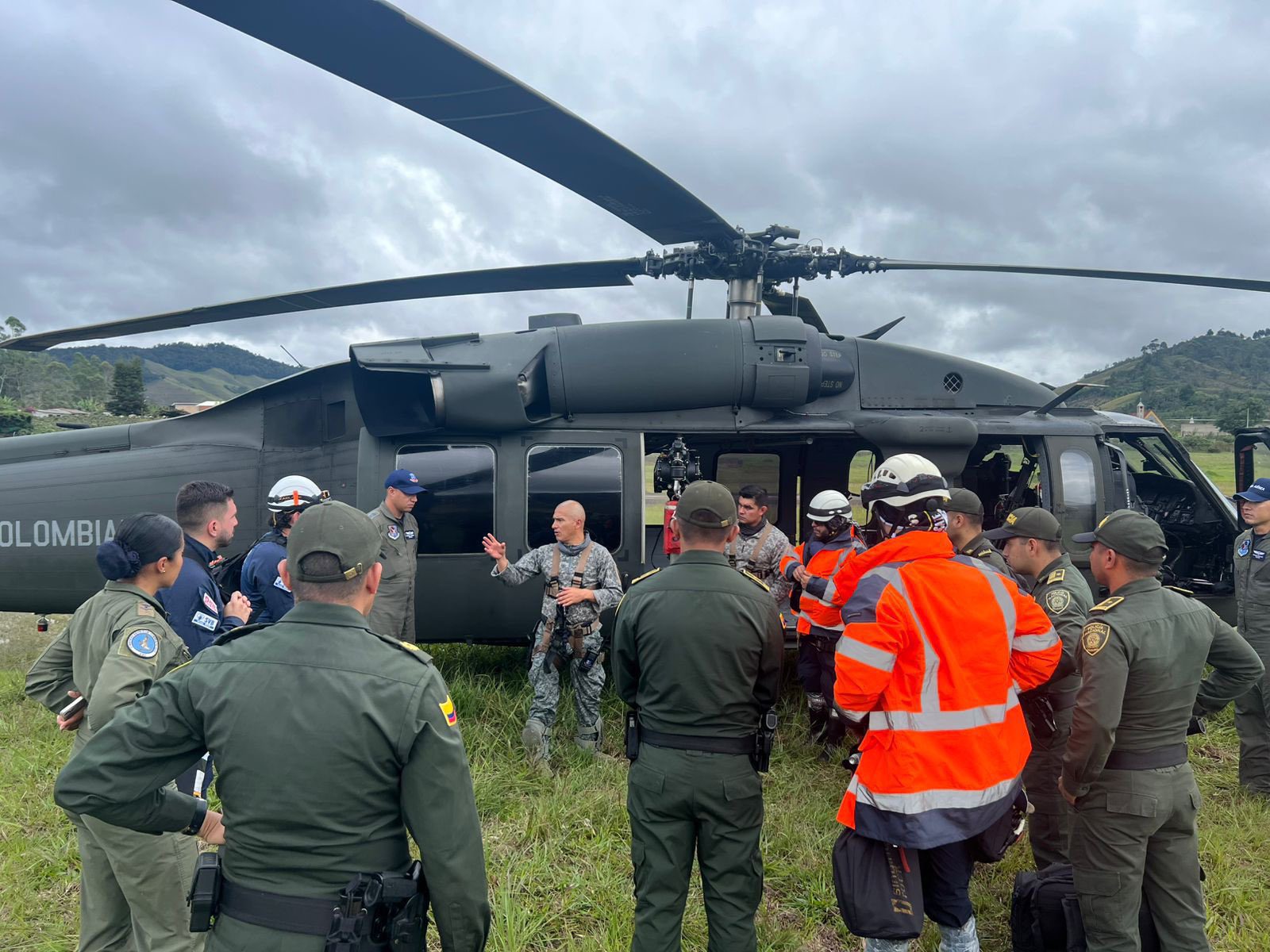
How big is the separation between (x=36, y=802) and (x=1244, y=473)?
9.20 m

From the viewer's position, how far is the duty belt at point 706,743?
260 centimetres

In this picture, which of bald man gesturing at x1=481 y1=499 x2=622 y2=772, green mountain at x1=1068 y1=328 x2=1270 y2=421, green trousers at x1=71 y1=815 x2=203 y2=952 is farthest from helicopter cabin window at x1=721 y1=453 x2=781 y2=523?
green mountain at x1=1068 y1=328 x2=1270 y2=421

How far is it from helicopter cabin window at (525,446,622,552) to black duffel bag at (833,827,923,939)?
3.34 m

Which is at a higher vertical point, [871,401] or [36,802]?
[871,401]

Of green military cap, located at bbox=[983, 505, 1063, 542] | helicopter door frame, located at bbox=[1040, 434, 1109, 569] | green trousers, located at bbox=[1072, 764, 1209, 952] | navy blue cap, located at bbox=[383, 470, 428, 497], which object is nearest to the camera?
green trousers, located at bbox=[1072, 764, 1209, 952]

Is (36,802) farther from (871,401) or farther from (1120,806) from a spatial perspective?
(871,401)

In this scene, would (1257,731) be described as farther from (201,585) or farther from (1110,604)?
(201,585)

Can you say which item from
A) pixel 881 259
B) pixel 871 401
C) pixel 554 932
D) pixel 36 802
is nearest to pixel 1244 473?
pixel 871 401

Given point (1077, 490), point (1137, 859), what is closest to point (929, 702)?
point (1137, 859)

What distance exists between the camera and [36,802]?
13.9ft

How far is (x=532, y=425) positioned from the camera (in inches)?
213

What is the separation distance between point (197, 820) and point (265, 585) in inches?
84.3

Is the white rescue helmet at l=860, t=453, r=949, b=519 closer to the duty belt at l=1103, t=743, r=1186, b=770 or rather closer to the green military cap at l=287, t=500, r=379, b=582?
the duty belt at l=1103, t=743, r=1186, b=770

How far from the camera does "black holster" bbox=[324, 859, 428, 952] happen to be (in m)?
1.63
